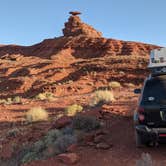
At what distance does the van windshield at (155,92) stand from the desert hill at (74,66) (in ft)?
78.3

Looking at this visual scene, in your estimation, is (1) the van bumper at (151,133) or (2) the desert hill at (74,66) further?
(2) the desert hill at (74,66)

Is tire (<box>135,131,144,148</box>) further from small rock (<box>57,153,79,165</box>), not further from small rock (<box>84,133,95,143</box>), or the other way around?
small rock (<box>84,133,95,143</box>)

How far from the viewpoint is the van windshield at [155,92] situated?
22.3 ft

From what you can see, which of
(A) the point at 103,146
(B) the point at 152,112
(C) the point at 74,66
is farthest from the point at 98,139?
(C) the point at 74,66

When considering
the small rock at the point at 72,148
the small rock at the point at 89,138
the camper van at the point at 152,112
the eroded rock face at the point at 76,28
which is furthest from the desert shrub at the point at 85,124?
the eroded rock face at the point at 76,28

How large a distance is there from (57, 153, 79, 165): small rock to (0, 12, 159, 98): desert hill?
76.3 feet

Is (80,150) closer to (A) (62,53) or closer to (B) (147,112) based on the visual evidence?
(B) (147,112)

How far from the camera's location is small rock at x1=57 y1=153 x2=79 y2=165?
24.0ft

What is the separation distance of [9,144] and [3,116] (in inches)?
247

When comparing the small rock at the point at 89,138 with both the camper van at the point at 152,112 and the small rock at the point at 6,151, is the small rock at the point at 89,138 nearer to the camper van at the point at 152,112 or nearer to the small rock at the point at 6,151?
the camper van at the point at 152,112

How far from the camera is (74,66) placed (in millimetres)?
43562

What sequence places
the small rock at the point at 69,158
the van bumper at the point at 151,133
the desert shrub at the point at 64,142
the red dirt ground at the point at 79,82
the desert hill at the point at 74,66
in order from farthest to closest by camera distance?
the desert hill at the point at 74,66 < the desert shrub at the point at 64,142 < the red dirt ground at the point at 79,82 < the small rock at the point at 69,158 < the van bumper at the point at 151,133

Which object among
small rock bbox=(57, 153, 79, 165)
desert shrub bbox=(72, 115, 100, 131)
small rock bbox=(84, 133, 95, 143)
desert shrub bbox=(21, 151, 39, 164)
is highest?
desert shrub bbox=(72, 115, 100, 131)

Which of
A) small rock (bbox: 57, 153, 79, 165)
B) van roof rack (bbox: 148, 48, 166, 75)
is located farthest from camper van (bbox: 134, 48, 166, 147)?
van roof rack (bbox: 148, 48, 166, 75)
